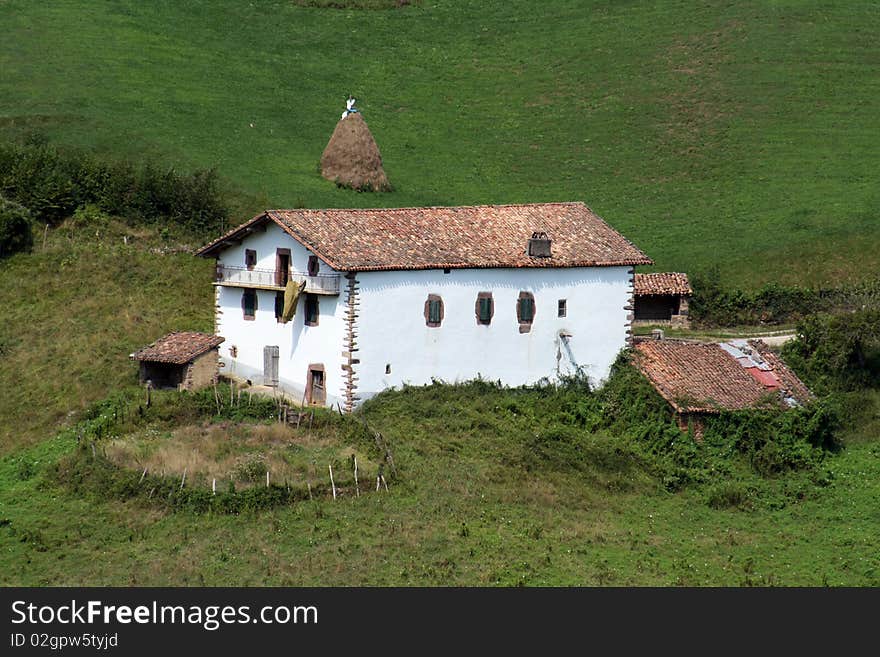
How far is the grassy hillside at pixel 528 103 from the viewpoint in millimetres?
85375

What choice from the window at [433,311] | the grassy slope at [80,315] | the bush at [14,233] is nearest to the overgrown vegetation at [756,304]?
the window at [433,311]

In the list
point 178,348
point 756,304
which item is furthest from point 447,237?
point 756,304

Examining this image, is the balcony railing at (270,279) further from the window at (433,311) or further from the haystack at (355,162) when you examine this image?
the haystack at (355,162)

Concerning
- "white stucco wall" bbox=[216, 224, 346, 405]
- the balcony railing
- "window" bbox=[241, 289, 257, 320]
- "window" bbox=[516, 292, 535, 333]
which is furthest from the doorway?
"window" bbox=[516, 292, 535, 333]

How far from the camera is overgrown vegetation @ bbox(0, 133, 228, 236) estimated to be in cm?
7625

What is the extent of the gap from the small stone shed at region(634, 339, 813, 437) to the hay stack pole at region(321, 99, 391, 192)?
92.4 feet

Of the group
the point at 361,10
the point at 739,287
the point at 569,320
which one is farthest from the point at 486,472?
the point at 361,10

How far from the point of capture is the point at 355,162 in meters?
87.0

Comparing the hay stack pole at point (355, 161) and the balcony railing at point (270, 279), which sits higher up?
the hay stack pole at point (355, 161)

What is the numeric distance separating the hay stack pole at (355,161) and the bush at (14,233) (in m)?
19.1

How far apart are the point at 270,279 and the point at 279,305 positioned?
1054 mm

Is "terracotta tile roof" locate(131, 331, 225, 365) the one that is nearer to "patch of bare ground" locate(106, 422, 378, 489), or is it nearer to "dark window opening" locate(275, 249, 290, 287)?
"dark window opening" locate(275, 249, 290, 287)

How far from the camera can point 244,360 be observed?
60625 millimetres

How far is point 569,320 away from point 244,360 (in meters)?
12.5
